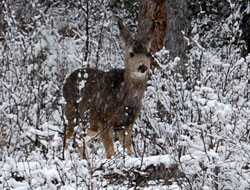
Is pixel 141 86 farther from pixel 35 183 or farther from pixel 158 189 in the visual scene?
pixel 35 183

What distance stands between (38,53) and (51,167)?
8.27 meters

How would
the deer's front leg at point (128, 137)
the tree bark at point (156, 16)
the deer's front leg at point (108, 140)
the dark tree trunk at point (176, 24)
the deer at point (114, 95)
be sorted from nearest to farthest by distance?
the deer's front leg at point (128, 137) < the deer's front leg at point (108, 140) < the deer at point (114, 95) < the dark tree trunk at point (176, 24) < the tree bark at point (156, 16)

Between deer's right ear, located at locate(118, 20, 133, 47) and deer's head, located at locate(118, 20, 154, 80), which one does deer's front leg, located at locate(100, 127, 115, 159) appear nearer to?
deer's head, located at locate(118, 20, 154, 80)

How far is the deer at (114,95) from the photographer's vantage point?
25.7ft

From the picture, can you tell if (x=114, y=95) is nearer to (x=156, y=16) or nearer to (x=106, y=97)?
(x=106, y=97)

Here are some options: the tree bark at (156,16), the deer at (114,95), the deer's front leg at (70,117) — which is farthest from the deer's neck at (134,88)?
the tree bark at (156,16)

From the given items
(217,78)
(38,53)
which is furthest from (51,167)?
(38,53)

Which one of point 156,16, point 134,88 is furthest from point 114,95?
point 156,16

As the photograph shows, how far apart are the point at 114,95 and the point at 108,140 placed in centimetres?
74

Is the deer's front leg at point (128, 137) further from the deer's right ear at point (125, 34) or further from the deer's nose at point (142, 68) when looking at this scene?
the deer's right ear at point (125, 34)

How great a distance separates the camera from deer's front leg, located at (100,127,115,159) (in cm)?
758

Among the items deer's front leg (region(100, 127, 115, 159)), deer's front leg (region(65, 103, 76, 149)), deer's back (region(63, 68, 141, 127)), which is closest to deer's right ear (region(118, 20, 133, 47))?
deer's back (region(63, 68, 141, 127))

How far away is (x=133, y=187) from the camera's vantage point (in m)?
5.16

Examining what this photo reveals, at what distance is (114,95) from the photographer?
8125 mm
